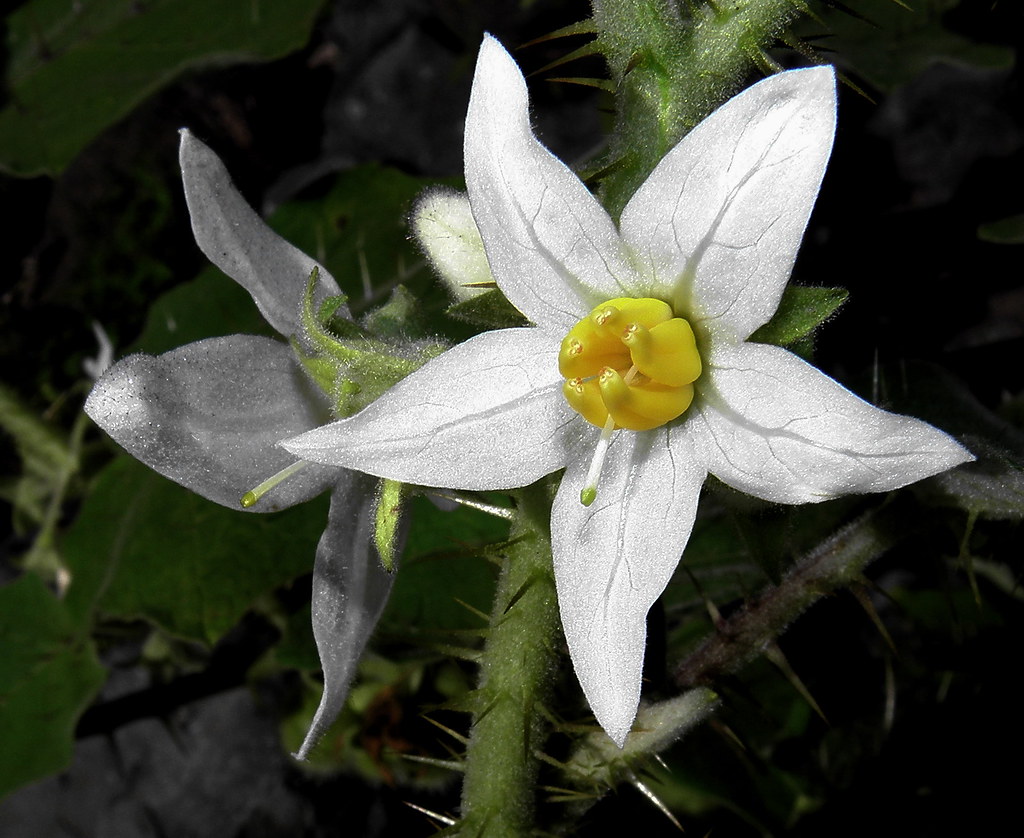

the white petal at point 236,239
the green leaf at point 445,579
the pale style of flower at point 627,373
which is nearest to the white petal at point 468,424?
the pale style of flower at point 627,373

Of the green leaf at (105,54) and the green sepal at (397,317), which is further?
the green leaf at (105,54)

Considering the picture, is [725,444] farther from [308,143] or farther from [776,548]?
[308,143]

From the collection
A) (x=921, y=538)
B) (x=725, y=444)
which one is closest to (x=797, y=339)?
(x=725, y=444)

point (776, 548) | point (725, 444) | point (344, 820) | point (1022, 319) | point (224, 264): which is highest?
point (224, 264)

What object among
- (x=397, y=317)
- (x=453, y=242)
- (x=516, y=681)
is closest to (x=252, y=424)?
(x=397, y=317)

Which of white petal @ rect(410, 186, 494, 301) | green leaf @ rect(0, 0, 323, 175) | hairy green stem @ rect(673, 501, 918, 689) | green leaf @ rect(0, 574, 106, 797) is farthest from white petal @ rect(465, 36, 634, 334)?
green leaf @ rect(0, 574, 106, 797)

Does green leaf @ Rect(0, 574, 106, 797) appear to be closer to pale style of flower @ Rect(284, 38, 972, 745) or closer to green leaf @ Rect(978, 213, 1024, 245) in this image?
pale style of flower @ Rect(284, 38, 972, 745)

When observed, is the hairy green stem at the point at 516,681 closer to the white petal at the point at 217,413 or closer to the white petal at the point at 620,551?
the white petal at the point at 620,551
